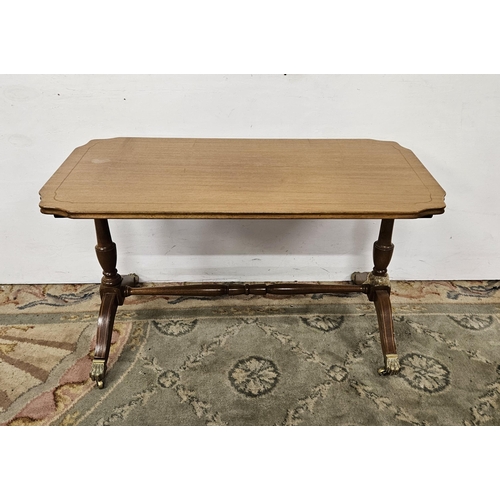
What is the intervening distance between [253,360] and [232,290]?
1.17 feet

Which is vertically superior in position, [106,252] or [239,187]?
[239,187]

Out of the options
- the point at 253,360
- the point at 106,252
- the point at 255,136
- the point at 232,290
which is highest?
the point at 255,136

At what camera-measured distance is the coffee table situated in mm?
1612

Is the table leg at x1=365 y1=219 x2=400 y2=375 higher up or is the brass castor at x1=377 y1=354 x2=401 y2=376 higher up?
the table leg at x1=365 y1=219 x2=400 y2=375

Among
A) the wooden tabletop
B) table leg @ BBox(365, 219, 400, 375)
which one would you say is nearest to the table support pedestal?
table leg @ BBox(365, 219, 400, 375)

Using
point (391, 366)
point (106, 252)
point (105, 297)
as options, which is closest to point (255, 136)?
point (106, 252)

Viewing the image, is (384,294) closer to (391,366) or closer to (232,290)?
(391,366)

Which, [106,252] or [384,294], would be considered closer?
[106,252]

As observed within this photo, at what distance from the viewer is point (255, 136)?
2334 mm

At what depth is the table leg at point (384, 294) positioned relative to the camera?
6.91 ft

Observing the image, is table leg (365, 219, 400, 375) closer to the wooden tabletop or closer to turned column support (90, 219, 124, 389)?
the wooden tabletop

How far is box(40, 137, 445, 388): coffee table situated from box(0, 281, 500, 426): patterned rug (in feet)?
0.50

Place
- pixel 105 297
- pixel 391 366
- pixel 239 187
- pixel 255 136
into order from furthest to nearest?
pixel 255 136
pixel 105 297
pixel 391 366
pixel 239 187

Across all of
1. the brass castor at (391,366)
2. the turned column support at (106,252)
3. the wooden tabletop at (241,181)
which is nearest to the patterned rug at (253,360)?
the brass castor at (391,366)
